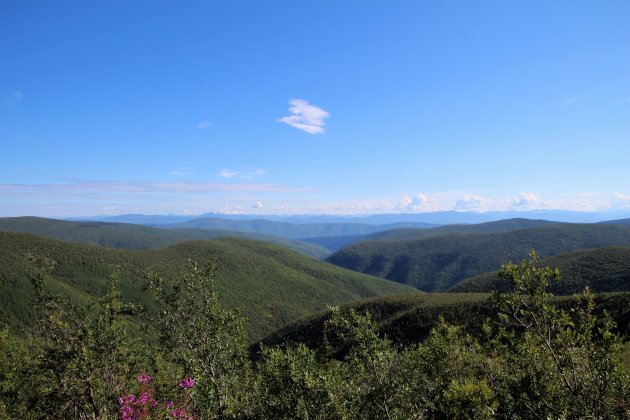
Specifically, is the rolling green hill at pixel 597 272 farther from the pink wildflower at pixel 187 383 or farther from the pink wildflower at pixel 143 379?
the pink wildflower at pixel 187 383

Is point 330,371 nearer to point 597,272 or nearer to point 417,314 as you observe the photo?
point 417,314

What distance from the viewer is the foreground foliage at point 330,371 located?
12.9 metres

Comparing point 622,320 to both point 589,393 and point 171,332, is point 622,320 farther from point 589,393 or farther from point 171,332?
point 171,332

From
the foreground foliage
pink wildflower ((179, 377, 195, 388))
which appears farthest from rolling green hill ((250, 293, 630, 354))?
pink wildflower ((179, 377, 195, 388))

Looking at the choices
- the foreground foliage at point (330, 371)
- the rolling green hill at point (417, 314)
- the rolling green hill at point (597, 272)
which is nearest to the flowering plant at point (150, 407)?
the foreground foliage at point (330, 371)

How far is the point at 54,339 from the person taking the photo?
19.2 m

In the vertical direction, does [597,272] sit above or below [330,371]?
below

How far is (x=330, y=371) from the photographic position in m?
19.5

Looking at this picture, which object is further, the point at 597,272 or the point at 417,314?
the point at 597,272

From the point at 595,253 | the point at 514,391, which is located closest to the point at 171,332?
the point at 514,391

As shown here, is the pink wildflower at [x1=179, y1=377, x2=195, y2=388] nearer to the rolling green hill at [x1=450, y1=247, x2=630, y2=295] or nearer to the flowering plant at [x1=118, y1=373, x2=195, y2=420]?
the flowering plant at [x1=118, y1=373, x2=195, y2=420]

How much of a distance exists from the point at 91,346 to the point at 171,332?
4.16 metres

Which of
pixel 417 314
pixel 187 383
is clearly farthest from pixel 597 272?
pixel 187 383

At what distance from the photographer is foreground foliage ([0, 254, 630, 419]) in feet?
42.2
